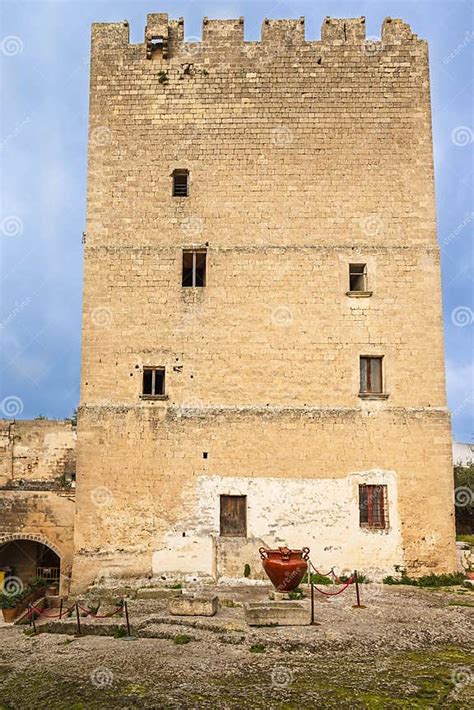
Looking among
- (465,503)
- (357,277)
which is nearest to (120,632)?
(357,277)

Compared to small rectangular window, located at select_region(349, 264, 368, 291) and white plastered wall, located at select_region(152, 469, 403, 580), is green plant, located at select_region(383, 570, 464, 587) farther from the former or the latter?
small rectangular window, located at select_region(349, 264, 368, 291)

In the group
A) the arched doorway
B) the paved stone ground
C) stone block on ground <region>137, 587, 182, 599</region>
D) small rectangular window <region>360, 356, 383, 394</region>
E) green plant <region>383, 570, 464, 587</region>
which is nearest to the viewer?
the paved stone ground

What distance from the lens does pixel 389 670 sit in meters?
8.94

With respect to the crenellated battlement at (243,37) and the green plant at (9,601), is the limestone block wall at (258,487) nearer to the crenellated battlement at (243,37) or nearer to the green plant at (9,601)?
the green plant at (9,601)

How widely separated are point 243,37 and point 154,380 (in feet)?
30.3

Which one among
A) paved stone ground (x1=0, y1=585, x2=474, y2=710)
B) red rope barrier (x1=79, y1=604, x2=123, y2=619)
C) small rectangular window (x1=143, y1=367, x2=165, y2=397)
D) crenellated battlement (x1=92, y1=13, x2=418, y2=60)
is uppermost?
crenellated battlement (x1=92, y1=13, x2=418, y2=60)

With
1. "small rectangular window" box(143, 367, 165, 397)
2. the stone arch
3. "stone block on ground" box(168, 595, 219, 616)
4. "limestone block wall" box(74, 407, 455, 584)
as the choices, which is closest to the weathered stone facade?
the stone arch

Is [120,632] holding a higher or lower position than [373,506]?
lower

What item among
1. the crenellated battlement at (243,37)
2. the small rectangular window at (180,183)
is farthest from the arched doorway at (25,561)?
the crenellated battlement at (243,37)

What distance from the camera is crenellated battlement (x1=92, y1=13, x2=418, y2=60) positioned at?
17.8 meters

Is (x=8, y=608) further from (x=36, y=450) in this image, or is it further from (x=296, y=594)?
(x=296, y=594)

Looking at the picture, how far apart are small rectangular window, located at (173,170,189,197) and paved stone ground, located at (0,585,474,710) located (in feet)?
33.6

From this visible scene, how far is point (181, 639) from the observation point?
1055 cm

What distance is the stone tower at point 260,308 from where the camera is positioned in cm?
1597
